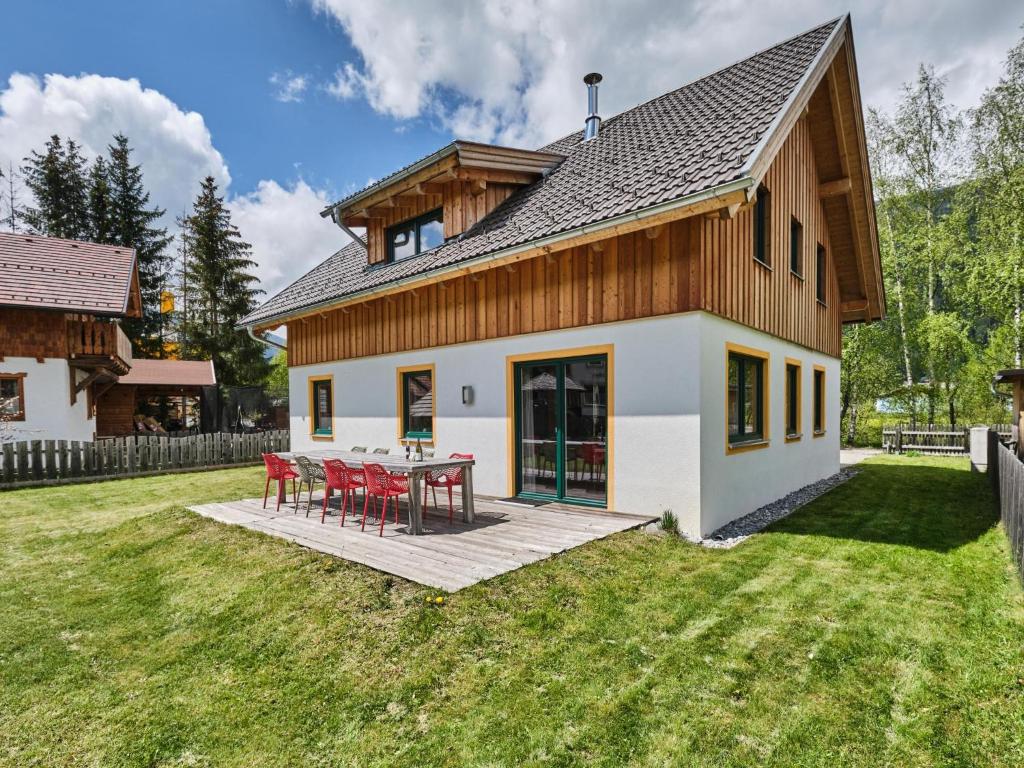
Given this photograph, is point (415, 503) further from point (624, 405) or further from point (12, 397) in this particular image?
point (12, 397)

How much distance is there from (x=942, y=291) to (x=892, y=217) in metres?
4.12

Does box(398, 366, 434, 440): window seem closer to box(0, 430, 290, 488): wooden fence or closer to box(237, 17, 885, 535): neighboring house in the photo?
box(237, 17, 885, 535): neighboring house

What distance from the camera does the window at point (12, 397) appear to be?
13680 mm

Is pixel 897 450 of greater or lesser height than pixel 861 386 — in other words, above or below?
below

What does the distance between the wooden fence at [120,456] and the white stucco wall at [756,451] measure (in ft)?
44.7

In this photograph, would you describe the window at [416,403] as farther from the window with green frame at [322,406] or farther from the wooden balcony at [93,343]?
the wooden balcony at [93,343]

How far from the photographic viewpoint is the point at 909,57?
60.6 feet

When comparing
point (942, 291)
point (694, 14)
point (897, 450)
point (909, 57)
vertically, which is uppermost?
point (909, 57)

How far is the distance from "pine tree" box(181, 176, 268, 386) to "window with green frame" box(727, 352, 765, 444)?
30005 mm

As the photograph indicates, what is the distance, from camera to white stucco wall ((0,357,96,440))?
45.8 ft

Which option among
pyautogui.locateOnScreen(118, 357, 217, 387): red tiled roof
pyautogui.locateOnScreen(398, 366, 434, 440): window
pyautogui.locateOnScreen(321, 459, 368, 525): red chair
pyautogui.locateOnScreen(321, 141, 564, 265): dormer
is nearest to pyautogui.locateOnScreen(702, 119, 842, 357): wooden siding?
pyautogui.locateOnScreen(321, 141, 564, 265): dormer

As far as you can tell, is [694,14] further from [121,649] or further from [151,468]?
[151,468]

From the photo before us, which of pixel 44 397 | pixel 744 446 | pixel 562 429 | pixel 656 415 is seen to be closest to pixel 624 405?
pixel 656 415

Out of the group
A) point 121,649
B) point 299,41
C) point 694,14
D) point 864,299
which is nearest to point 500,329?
point 121,649
